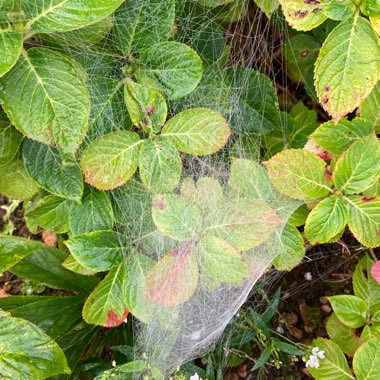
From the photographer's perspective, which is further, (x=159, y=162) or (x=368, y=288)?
(x=368, y=288)

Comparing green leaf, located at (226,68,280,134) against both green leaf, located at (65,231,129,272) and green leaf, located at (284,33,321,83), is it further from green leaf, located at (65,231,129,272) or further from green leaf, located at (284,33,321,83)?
green leaf, located at (65,231,129,272)

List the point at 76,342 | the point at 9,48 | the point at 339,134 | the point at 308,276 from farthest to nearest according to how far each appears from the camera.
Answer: the point at 308,276 → the point at 76,342 → the point at 339,134 → the point at 9,48

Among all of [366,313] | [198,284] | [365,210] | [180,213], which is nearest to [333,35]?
[365,210]

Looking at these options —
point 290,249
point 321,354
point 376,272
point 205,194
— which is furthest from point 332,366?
point 205,194

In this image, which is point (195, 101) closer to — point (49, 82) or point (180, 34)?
point (180, 34)

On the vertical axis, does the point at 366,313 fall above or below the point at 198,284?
below

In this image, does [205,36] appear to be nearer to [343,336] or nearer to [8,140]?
[8,140]
